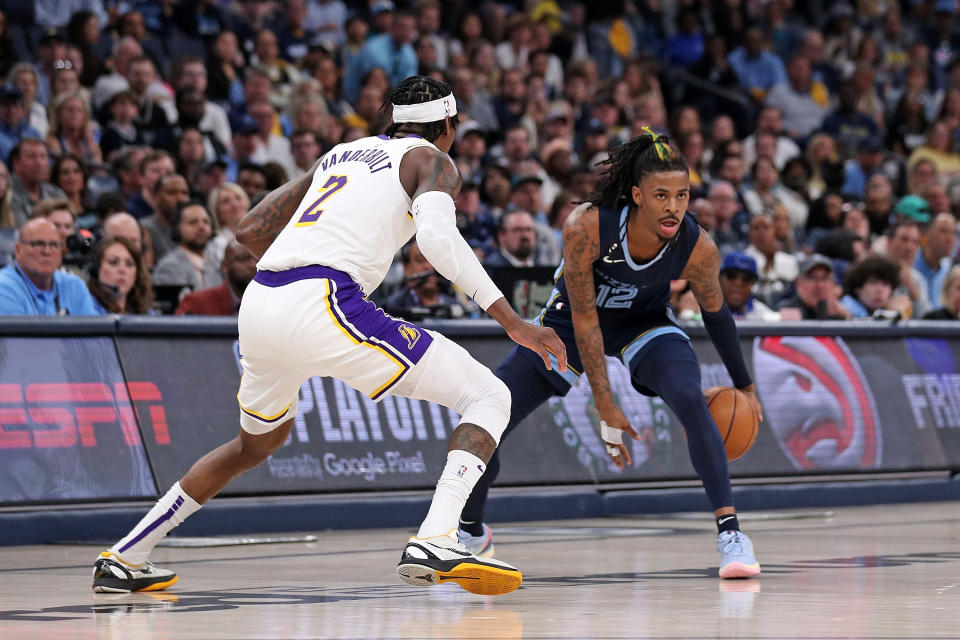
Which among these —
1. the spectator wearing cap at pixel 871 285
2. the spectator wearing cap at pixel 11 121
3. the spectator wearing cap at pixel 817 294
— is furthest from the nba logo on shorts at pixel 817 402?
the spectator wearing cap at pixel 11 121

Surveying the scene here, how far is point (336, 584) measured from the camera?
724 centimetres

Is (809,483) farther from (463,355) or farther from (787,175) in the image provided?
(787,175)

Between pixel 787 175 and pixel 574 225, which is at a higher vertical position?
pixel 574 225

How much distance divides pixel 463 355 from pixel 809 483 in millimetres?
6645

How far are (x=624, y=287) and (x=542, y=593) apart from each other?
1777mm

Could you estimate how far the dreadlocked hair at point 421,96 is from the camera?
6730 millimetres

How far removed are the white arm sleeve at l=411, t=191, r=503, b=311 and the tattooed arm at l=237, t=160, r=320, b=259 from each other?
2.62 feet

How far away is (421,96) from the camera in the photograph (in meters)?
6.73

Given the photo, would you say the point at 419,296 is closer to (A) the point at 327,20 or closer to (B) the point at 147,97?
(B) the point at 147,97

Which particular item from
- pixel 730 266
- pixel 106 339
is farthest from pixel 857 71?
pixel 106 339

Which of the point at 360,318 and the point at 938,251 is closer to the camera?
the point at 360,318

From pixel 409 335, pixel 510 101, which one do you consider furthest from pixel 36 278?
pixel 510 101

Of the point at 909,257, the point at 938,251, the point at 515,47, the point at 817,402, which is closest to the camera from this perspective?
the point at 817,402

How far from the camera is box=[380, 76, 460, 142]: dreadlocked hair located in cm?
673
